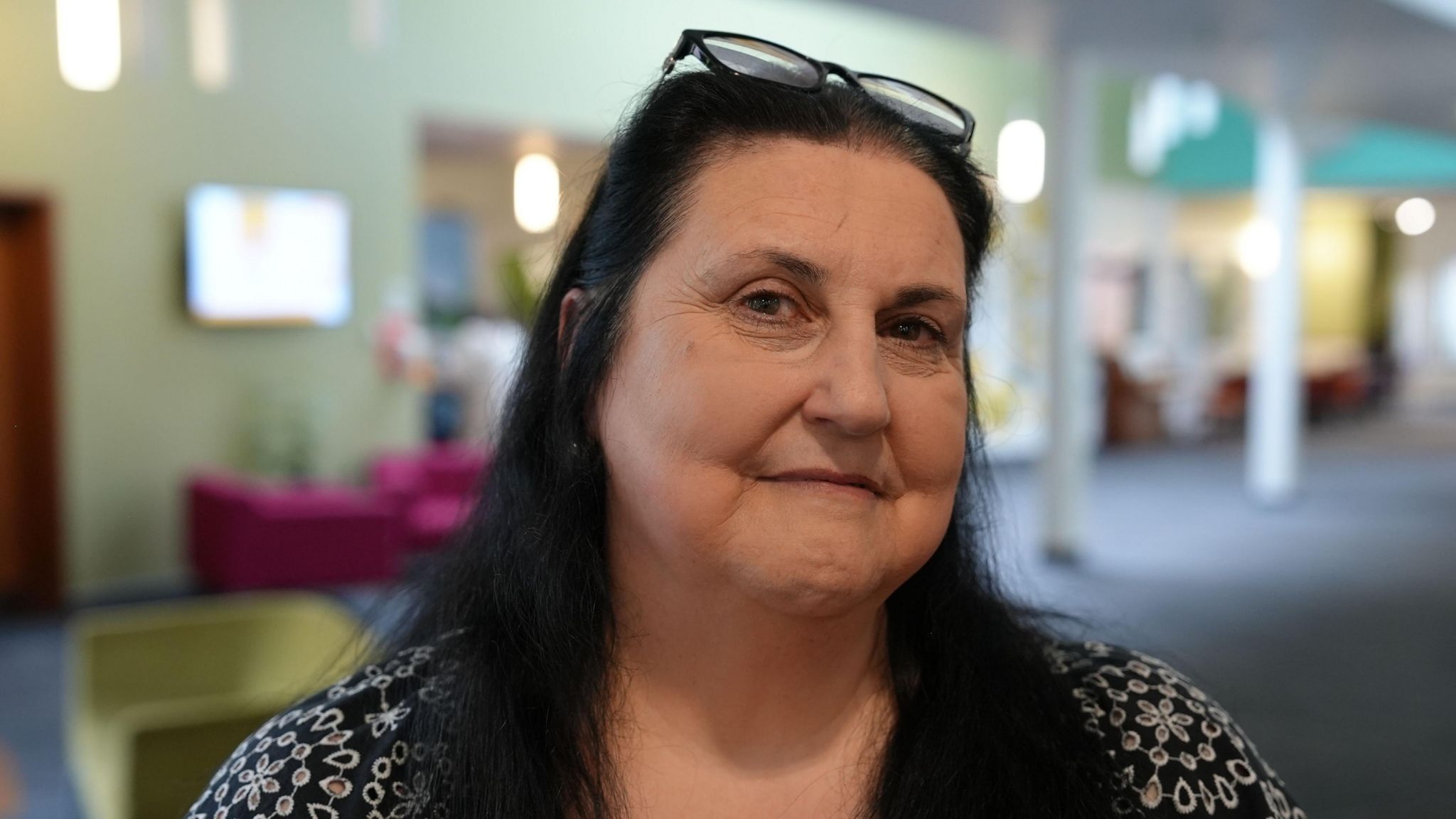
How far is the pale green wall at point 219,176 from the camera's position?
731cm

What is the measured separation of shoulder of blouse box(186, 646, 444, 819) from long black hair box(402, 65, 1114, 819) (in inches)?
0.9

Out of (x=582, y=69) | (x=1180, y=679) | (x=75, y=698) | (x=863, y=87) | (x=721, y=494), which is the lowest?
(x=75, y=698)

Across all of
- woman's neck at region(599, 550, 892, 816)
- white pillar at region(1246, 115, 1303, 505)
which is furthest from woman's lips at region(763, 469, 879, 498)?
white pillar at region(1246, 115, 1303, 505)

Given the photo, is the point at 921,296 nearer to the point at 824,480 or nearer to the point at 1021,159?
the point at 824,480

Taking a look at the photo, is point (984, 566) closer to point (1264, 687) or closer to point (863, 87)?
point (863, 87)

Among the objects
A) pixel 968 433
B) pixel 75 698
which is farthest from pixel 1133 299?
pixel 968 433

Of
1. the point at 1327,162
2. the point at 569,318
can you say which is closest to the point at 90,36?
the point at 569,318

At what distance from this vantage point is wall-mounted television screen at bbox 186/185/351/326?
778 cm

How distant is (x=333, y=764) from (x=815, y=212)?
2.07 ft

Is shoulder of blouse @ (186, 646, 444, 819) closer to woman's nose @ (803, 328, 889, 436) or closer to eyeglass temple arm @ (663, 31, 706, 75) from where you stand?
woman's nose @ (803, 328, 889, 436)

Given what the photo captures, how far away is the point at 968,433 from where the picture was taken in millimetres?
1369

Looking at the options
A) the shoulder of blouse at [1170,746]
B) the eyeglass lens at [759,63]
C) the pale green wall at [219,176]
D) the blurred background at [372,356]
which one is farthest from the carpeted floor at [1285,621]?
the pale green wall at [219,176]

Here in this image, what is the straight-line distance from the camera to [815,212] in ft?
3.51

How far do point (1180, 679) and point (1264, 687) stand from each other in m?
4.35
